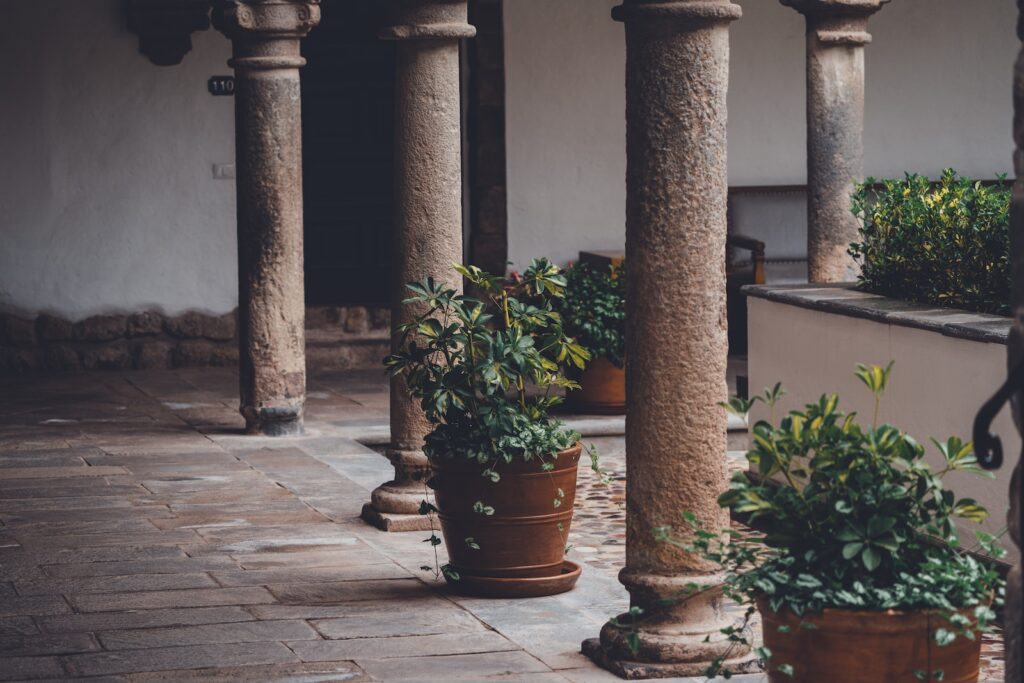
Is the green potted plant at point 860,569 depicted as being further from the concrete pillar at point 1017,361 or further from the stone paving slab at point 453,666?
the stone paving slab at point 453,666

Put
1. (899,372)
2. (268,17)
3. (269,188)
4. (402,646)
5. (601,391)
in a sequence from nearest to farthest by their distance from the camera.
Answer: (402,646) < (899,372) < (268,17) < (269,188) < (601,391)

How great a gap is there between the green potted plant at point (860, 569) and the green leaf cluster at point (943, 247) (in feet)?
8.49

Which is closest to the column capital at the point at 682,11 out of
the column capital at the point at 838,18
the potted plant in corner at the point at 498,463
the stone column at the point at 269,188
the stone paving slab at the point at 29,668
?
the potted plant in corner at the point at 498,463

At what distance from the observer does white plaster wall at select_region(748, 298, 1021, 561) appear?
5.15 metres

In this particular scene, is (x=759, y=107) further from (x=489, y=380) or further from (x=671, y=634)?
(x=671, y=634)

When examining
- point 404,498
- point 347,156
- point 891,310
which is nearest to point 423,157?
point 404,498

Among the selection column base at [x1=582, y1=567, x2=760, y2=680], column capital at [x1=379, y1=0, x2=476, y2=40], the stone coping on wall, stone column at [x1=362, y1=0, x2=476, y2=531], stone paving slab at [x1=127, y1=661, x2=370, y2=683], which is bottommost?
stone paving slab at [x1=127, y1=661, x2=370, y2=683]

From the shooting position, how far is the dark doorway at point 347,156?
11578 mm

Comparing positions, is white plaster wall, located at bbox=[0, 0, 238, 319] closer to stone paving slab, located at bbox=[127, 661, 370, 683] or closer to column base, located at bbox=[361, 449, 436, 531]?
column base, located at bbox=[361, 449, 436, 531]

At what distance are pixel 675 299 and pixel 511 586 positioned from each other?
52.1 inches

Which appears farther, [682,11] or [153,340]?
[153,340]

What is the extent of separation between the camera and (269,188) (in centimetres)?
819

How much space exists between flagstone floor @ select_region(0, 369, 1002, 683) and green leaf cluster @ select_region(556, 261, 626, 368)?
1.32 feet

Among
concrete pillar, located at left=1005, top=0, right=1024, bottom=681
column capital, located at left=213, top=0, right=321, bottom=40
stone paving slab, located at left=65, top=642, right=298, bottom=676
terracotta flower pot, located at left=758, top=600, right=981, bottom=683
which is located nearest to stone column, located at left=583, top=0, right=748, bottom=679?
stone paving slab, located at left=65, top=642, right=298, bottom=676
